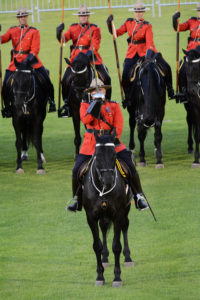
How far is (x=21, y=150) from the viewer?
63.4 ft

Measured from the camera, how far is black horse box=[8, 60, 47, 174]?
17609 mm

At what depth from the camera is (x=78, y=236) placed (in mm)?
13219

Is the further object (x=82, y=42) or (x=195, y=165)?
(x=82, y=42)

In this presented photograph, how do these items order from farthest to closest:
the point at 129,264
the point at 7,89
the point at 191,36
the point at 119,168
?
the point at 191,36 → the point at 7,89 → the point at 129,264 → the point at 119,168

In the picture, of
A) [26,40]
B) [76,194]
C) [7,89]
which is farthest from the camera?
[7,89]

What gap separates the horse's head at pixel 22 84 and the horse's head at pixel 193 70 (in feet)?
8.89

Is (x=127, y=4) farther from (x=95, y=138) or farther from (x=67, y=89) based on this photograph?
(x=95, y=138)

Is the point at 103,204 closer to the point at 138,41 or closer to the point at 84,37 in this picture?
the point at 84,37

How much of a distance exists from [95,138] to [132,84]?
328 inches

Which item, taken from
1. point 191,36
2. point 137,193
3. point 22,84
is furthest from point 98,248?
point 191,36

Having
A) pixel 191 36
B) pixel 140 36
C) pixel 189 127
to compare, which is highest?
pixel 140 36

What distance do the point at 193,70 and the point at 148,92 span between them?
2.97ft

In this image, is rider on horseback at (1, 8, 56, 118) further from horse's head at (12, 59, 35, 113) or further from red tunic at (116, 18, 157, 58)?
red tunic at (116, 18, 157, 58)

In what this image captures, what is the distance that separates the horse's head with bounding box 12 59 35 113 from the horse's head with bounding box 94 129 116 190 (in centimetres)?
707
